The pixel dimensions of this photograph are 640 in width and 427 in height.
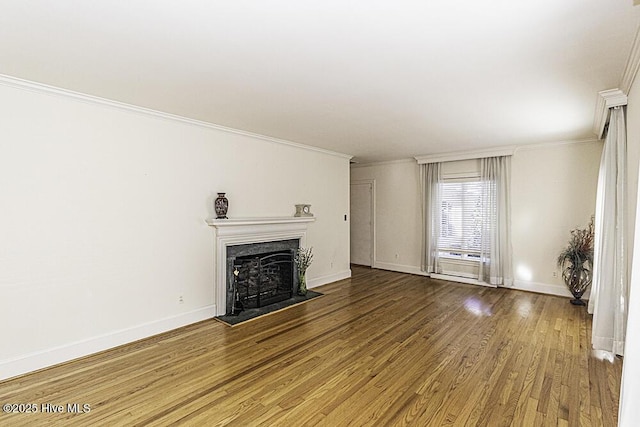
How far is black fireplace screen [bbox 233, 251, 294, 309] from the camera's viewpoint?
4.47 m

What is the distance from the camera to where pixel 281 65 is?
239 centimetres

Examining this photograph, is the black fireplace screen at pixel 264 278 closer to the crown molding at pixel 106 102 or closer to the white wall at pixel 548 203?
the crown molding at pixel 106 102

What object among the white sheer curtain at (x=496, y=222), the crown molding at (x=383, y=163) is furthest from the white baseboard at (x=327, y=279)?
the crown molding at (x=383, y=163)

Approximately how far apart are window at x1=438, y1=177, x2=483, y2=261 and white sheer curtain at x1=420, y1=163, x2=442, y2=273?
0.11 metres

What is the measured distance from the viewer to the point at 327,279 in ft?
19.6

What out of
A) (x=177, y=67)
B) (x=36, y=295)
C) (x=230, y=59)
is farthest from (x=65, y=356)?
(x=230, y=59)

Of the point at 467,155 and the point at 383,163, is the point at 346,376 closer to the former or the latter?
the point at 467,155

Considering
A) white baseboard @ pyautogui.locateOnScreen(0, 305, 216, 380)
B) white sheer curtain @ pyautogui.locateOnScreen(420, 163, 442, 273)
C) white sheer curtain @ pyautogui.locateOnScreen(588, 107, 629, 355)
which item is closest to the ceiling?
white sheer curtain @ pyautogui.locateOnScreen(588, 107, 629, 355)

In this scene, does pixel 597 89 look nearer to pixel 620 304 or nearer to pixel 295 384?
pixel 620 304

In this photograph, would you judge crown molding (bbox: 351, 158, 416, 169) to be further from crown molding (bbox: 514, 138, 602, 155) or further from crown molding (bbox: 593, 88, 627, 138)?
crown molding (bbox: 593, 88, 627, 138)

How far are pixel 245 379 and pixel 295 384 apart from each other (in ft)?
1.43

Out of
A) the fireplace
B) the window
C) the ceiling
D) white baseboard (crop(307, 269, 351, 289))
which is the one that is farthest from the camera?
the window

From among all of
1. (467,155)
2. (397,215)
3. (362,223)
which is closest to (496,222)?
(467,155)

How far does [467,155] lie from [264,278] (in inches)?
172
